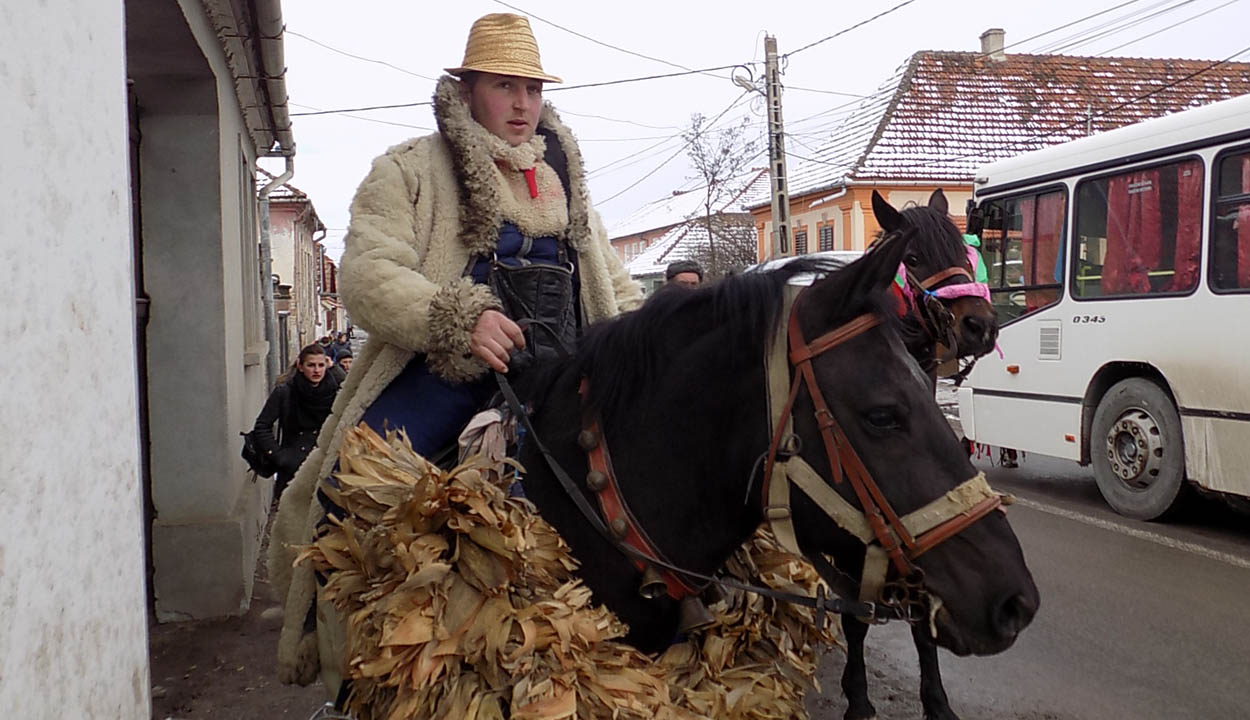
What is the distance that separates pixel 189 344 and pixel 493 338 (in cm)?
381

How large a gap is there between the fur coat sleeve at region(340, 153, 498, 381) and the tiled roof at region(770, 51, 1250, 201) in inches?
924

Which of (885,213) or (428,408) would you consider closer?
(428,408)

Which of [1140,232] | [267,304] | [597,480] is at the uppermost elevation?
[1140,232]

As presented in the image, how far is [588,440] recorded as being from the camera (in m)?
2.19

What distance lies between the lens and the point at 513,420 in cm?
233

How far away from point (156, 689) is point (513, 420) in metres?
3.11

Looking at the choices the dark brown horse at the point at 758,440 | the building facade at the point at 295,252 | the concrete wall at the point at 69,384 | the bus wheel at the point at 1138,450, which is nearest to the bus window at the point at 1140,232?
the bus wheel at the point at 1138,450

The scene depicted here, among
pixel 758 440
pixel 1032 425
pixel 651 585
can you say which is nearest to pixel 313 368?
pixel 651 585

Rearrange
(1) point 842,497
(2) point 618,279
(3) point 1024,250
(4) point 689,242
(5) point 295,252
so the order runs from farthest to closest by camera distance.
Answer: (4) point 689,242, (5) point 295,252, (3) point 1024,250, (2) point 618,279, (1) point 842,497

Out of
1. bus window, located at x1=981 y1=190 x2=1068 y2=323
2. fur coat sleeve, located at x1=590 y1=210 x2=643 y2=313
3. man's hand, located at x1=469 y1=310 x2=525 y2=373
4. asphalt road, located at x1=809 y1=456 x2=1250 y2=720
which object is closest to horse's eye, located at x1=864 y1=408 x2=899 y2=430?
man's hand, located at x1=469 y1=310 x2=525 y2=373

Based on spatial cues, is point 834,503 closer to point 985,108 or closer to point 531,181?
point 531,181

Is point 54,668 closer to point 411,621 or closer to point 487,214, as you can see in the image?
point 411,621

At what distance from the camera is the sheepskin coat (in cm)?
235

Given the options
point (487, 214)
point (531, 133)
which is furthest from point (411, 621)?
point (531, 133)
